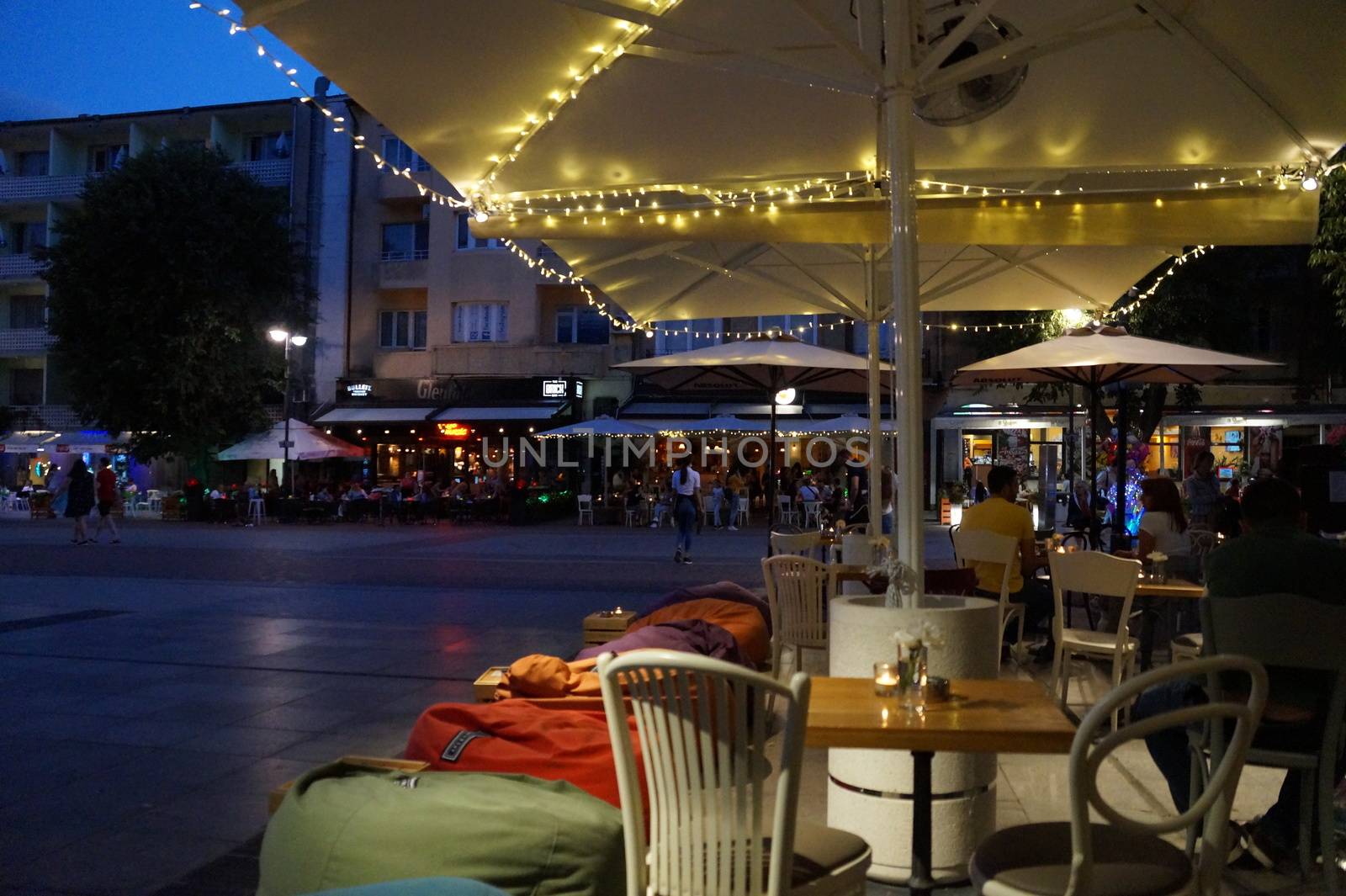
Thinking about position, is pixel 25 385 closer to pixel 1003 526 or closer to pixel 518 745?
pixel 1003 526

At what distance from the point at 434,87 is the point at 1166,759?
14.4ft

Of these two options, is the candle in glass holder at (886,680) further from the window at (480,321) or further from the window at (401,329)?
the window at (401,329)

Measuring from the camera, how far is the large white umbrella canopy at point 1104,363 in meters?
8.17

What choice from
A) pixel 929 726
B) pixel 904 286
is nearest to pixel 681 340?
pixel 904 286

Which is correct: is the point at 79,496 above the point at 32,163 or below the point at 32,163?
below

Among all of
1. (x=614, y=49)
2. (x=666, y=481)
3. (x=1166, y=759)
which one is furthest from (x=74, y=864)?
(x=666, y=481)

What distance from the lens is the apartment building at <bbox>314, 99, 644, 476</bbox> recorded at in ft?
100

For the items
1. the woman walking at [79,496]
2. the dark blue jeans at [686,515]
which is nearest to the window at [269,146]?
the woman walking at [79,496]

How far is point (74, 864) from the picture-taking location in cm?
403

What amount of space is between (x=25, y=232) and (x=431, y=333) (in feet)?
53.9

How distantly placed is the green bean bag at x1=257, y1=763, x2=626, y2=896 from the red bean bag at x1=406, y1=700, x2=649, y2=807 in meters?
0.81

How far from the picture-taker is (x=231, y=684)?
7.36 meters

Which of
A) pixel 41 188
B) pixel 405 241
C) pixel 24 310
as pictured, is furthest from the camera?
pixel 24 310

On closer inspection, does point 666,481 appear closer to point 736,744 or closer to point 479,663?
point 479,663
